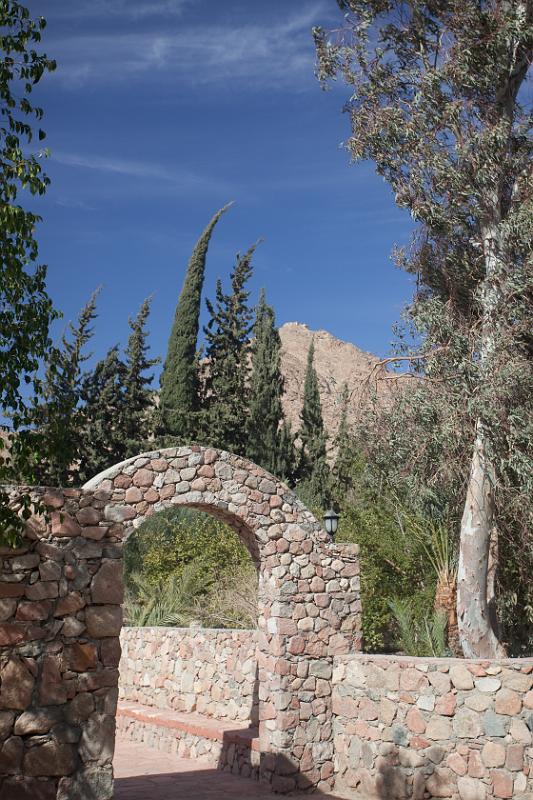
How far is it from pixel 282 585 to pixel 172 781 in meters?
2.60

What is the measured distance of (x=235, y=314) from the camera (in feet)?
85.5

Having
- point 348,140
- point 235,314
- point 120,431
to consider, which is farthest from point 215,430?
point 348,140

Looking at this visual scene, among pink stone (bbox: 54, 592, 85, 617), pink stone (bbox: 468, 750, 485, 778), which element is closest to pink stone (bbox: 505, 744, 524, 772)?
pink stone (bbox: 468, 750, 485, 778)

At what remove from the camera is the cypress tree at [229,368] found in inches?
945

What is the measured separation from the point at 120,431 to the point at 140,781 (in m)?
15.1

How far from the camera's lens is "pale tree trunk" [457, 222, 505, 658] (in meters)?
11.0

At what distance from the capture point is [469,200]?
12281 mm

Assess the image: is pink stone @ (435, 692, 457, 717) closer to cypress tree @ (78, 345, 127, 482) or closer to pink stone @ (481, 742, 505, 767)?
pink stone @ (481, 742, 505, 767)

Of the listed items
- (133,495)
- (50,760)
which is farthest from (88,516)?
(133,495)

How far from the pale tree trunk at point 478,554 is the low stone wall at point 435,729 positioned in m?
2.73

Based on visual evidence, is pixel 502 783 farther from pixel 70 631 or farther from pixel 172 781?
pixel 70 631

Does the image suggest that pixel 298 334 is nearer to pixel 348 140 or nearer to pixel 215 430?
pixel 215 430

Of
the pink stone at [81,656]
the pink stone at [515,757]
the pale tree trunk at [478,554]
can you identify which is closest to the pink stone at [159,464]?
the pink stone at [81,656]

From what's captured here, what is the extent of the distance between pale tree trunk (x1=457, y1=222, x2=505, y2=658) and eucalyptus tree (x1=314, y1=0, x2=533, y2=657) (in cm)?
1
